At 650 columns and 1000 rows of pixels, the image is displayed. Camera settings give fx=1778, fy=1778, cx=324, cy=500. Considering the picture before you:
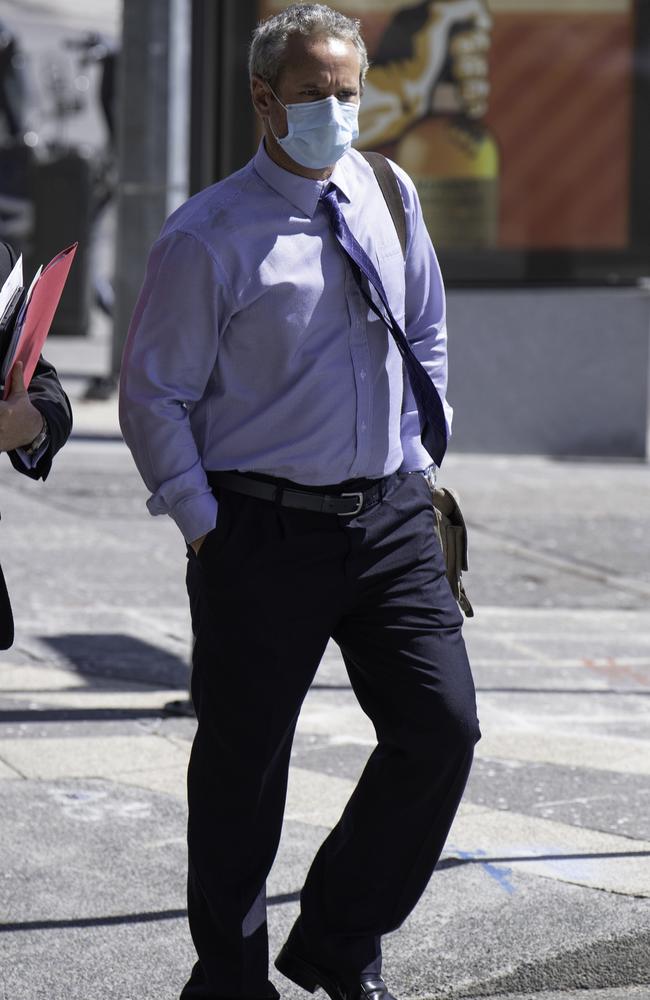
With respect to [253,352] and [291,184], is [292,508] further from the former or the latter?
[291,184]

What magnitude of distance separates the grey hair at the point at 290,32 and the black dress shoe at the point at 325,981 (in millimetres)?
1751

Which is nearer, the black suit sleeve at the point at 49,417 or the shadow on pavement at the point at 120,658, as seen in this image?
the black suit sleeve at the point at 49,417

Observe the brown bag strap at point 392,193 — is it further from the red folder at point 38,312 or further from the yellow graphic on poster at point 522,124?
the yellow graphic on poster at point 522,124

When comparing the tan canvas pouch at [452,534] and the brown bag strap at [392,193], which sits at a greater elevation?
the brown bag strap at [392,193]

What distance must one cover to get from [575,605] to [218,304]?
484 centimetres

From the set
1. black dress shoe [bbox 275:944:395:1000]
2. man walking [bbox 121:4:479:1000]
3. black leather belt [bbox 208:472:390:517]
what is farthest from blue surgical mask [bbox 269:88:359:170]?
black dress shoe [bbox 275:944:395:1000]

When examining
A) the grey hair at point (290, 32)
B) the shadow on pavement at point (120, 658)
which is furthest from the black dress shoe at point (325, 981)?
the shadow on pavement at point (120, 658)

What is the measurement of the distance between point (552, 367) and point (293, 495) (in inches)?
341

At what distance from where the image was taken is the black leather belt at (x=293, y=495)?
341 cm

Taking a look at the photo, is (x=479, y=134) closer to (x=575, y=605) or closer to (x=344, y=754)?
(x=575, y=605)

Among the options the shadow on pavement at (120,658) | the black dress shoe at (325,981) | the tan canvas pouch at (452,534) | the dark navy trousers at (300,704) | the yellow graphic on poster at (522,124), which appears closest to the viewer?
the dark navy trousers at (300,704)

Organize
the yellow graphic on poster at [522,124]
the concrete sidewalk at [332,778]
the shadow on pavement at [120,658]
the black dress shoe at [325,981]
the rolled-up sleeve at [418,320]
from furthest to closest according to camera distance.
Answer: the yellow graphic on poster at [522,124] < the shadow on pavement at [120,658] < the concrete sidewalk at [332,778] < the rolled-up sleeve at [418,320] < the black dress shoe at [325,981]

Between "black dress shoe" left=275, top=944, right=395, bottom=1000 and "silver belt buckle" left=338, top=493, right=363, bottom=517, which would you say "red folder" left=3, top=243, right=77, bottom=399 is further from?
"black dress shoe" left=275, top=944, right=395, bottom=1000

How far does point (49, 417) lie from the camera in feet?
11.4
